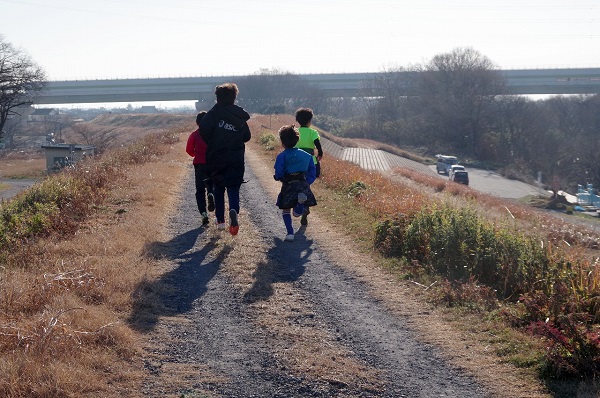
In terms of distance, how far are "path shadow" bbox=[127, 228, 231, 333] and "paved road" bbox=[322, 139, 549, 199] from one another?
32388 mm

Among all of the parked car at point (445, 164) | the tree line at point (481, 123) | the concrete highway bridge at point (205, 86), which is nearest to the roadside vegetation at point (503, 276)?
the parked car at point (445, 164)

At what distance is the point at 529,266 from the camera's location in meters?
6.60

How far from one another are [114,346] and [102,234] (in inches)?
145

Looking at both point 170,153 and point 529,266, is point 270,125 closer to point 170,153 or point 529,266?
point 170,153

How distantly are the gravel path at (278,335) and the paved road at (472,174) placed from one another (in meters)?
33.3

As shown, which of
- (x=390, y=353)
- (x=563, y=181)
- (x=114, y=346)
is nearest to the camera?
(x=114, y=346)

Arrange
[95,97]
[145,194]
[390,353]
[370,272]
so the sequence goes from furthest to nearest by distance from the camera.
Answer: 1. [95,97]
2. [145,194]
3. [370,272]
4. [390,353]

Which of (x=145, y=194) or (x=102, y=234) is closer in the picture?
(x=102, y=234)

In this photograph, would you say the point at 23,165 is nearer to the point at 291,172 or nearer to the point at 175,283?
the point at 291,172

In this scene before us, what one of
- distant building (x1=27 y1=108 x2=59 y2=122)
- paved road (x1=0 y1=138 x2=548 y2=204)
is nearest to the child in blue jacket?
paved road (x1=0 y1=138 x2=548 y2=204)

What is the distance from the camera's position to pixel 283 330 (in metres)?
5.16

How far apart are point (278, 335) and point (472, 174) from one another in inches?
1917

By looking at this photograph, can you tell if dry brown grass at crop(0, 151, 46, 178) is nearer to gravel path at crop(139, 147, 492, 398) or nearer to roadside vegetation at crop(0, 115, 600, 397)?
roadside vegetation at crop(0, 115, 600, 397)

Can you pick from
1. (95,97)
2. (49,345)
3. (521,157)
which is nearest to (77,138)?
(521,157)
